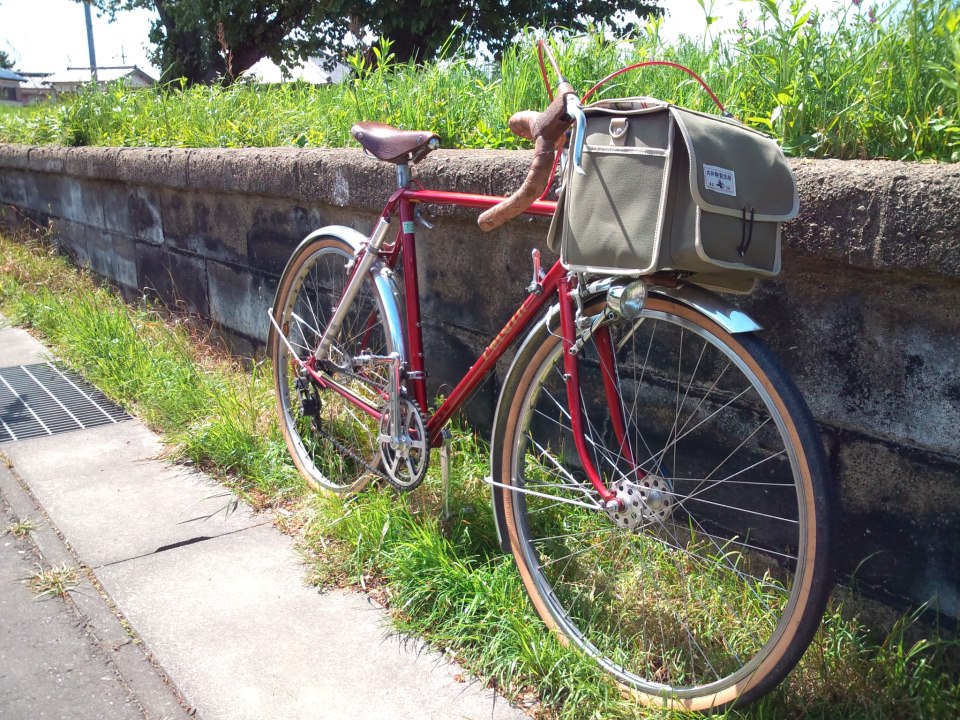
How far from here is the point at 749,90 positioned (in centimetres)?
272

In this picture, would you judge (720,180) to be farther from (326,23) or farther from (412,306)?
(326,23)

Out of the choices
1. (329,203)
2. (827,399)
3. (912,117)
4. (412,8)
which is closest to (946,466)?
(827,399)

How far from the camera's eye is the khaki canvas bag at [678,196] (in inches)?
69.8

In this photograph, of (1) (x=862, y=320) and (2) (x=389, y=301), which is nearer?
(1) (x=862, y=320)

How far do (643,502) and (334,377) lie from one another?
5.24 ft

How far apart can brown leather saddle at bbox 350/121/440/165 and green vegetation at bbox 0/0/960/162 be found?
0.61 meters

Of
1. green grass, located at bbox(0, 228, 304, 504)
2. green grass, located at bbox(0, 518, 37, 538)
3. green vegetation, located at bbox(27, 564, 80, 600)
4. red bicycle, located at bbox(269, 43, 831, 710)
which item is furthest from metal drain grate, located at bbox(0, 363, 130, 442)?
red bicycle, located at bbox(269, 43, 831, 710)

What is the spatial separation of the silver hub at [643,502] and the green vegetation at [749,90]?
3.30 ft

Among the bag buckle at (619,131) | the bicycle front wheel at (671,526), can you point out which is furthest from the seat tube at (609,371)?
the bag buckle at (619,131)

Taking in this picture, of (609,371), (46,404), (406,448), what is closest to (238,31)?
(46,404)

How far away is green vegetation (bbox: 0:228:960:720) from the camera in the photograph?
6.63 feet

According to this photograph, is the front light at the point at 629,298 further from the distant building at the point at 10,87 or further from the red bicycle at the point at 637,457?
the distant building at the point at 10,87

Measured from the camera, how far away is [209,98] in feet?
19.6

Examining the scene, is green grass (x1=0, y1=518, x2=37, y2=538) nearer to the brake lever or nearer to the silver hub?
the silver hub
